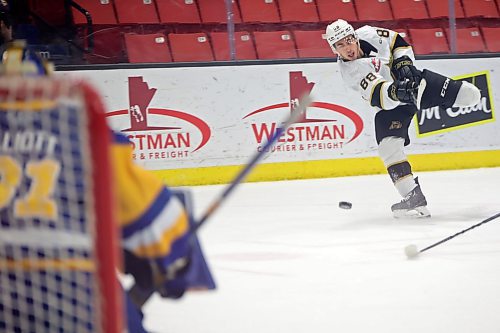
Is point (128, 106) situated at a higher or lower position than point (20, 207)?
higher

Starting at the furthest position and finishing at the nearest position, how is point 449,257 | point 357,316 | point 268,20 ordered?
point 268,20
point 449,257
point 357,316

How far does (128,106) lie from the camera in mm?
5234

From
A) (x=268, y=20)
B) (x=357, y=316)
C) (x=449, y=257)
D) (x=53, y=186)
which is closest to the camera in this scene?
(x=53, y=186)

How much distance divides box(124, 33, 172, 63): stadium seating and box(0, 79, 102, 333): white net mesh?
443 centimetres

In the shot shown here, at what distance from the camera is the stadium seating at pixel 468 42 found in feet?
19.2

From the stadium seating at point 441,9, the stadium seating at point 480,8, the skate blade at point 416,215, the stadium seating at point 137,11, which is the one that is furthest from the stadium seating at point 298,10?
the skate blade at point 416,215

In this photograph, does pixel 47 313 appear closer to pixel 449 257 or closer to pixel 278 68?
pixel 449 257

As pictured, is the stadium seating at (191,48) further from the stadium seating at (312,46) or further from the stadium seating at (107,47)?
the stadium seating at (312,46)

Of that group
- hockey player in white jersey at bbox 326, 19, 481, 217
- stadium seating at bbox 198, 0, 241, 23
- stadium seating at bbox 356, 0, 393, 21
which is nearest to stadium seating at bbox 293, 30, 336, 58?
stadium seating at bbox 198, 0, 241, 23

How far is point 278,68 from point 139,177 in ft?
14.9

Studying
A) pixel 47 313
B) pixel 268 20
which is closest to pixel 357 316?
pixel 47 313

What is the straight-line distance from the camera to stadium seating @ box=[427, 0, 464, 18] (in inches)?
236

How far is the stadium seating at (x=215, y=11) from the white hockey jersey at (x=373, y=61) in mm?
1847

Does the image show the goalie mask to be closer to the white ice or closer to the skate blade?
the white ice
